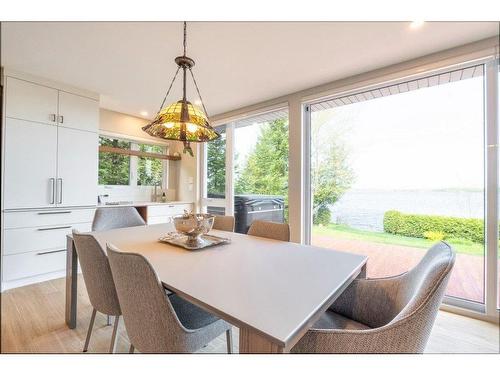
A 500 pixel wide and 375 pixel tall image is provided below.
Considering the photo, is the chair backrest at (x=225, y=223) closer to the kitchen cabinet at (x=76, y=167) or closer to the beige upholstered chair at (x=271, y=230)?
the beige upholstered chair at (x=271, y=230)

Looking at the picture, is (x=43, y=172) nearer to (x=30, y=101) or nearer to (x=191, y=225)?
(x=30, y=101)

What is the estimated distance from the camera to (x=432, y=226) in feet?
7.41

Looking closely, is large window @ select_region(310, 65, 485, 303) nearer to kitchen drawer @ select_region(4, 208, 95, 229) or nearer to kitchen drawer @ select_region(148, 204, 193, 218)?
kitchen drawer @ select_region(148, 204, 193, 218)

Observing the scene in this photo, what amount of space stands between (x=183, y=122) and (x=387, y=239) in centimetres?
241

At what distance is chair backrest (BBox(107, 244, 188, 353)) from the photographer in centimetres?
→ 85

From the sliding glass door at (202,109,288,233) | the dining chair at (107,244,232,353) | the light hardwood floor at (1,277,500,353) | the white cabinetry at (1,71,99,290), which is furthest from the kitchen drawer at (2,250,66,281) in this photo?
the dining chair at (107,244,232,353)

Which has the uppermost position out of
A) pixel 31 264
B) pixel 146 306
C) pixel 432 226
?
pixel 432 226

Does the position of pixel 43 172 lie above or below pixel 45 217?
above

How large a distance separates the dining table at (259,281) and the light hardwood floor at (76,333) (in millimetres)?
515

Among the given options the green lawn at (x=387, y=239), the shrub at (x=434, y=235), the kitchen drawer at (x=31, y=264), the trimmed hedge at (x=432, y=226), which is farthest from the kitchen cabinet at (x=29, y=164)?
the shrub at (x=434, y=235)

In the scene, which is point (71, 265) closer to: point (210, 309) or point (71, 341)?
point (71, 341)

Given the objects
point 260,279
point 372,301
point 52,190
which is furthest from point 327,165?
point 52,190

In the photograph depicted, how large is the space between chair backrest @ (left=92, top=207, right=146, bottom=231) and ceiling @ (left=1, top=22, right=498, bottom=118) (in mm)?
1486
